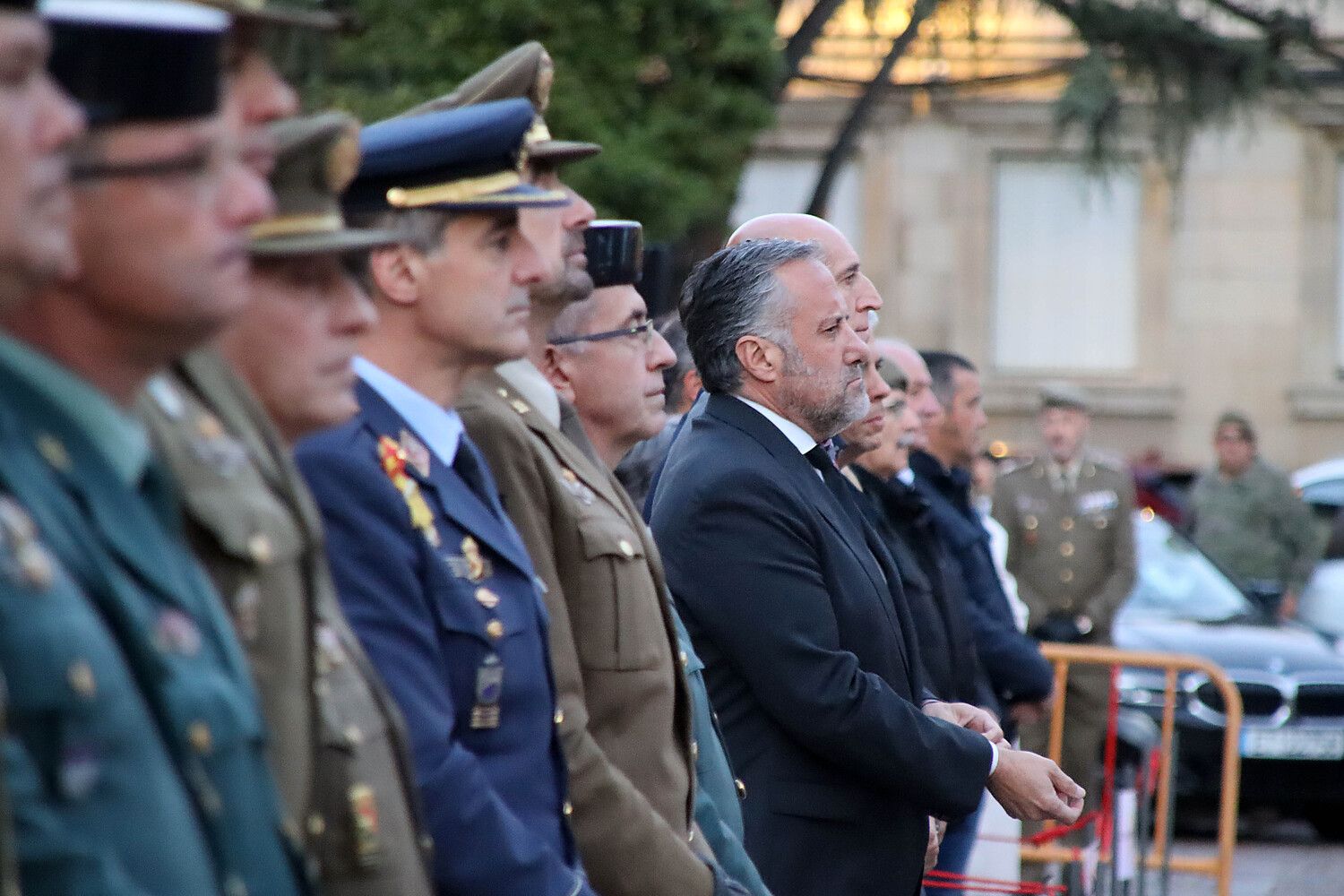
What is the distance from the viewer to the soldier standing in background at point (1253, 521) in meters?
13.5

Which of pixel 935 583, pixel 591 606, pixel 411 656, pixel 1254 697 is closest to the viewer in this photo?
pixel 411 656

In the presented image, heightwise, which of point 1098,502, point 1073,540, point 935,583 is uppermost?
point 935,583

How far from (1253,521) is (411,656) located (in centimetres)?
1148

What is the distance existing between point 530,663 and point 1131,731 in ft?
25.9

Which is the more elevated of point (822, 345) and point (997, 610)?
point (822, 345)

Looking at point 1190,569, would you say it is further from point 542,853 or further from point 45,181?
point 45,181

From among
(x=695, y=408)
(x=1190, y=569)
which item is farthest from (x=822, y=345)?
(x=1190, y=569)

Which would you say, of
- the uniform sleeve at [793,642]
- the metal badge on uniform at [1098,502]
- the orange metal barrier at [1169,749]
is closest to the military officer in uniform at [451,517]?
the uniform sleeve at [793,642]

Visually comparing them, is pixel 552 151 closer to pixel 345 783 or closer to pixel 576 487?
pixel 576 487

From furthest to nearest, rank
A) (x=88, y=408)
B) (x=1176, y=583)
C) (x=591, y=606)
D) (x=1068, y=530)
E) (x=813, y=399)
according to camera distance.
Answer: (x=1176, y=583) < (x=1068, y=530) < (x=813, y=399) < (x=591, y=606) < (x=88, y=408)

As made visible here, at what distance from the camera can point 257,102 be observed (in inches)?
95.5

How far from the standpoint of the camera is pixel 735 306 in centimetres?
487

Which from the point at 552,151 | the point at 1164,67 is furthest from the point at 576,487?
the point at 1164,67

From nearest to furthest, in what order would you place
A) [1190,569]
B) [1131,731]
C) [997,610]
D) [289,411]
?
[289,411], [997,610], [1131,731], [1190,569]
